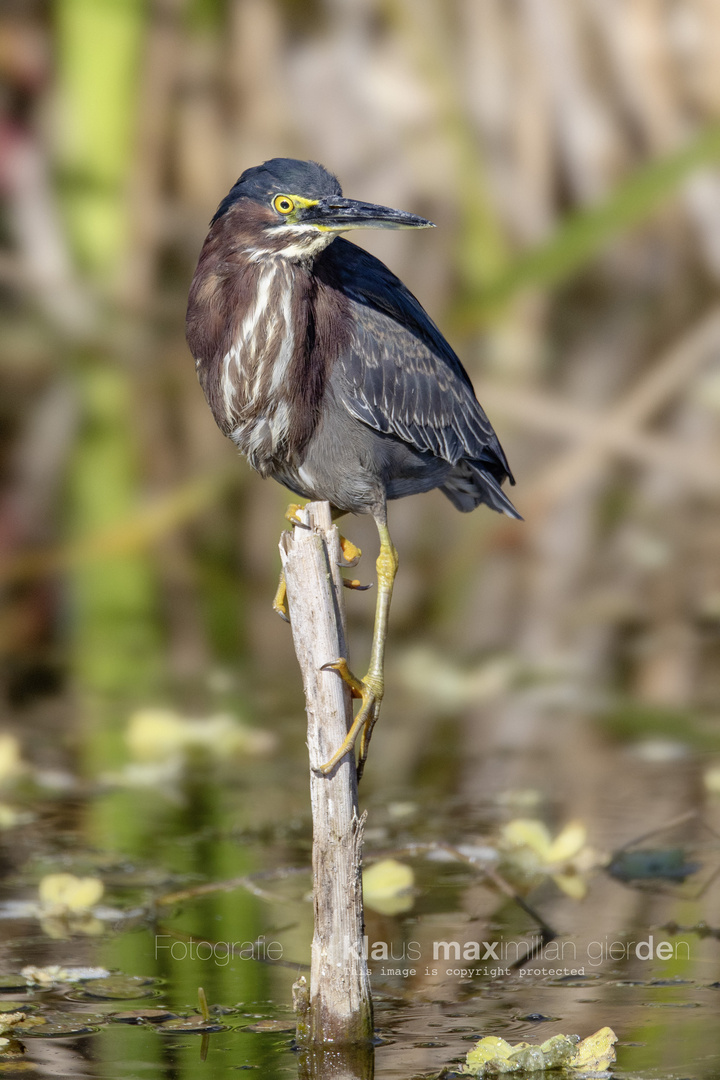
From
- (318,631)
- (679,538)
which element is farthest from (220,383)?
(679,538)

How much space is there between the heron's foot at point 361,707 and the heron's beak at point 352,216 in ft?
3.06

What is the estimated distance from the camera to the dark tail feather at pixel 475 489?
4137 millimetres

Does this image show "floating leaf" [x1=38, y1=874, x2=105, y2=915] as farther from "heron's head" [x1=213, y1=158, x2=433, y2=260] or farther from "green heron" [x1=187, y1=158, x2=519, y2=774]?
"heron's head" [x1=213, y1=158, x2=433, y2=260]

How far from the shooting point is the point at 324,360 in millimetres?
3598

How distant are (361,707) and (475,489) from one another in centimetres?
122

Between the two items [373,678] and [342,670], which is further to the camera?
[373,678]

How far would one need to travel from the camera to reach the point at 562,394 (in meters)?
10.9

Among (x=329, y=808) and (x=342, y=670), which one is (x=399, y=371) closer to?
(x=342, y=670)

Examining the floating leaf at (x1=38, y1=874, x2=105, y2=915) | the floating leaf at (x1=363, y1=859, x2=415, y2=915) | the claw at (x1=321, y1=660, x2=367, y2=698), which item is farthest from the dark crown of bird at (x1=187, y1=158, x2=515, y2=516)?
the floating leaf at (x1=38, y1=874, x2=105, y2=915)

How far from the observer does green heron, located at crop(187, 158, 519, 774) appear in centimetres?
330

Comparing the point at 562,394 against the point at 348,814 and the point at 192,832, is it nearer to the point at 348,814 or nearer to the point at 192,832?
the point at 192,832

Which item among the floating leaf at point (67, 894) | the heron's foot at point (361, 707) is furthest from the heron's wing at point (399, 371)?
the floating leaf at point (67, 894)

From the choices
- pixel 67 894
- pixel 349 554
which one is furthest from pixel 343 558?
pixel 67 894

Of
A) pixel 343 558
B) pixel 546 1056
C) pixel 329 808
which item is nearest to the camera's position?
pixel 546 1056
